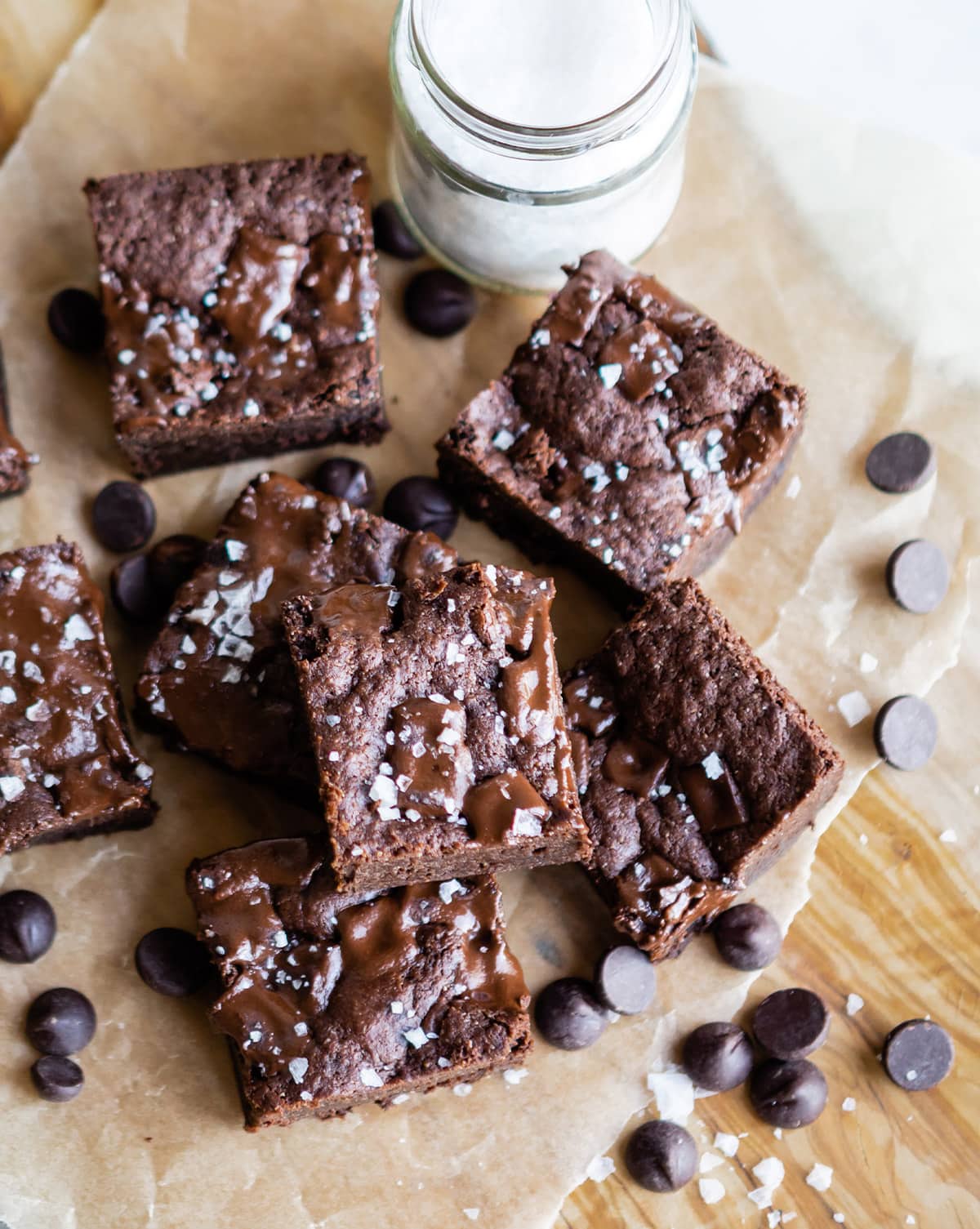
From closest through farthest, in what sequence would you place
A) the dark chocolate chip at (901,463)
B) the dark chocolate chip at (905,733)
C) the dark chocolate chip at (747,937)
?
1. the dark chocolate chip at (747,937)
2. the dark chocolate chip at (905,733)
3. the dark chocolate chip at (901,463)

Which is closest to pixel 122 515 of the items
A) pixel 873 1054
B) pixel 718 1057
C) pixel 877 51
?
pixel 718 1057

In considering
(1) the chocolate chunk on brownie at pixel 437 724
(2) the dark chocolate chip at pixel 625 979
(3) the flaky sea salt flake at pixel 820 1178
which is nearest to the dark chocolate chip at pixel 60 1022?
(1) the chocolate chunk on brownie at pixel 437 724

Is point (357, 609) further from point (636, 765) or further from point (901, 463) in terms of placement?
point (901, 463)

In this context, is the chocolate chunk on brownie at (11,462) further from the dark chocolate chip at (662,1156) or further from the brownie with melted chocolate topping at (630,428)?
the dark chocolate chip at (662,1156)

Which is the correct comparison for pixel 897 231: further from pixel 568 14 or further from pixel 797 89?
pixel 568 14

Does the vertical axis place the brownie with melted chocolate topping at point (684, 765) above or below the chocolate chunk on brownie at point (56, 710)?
above

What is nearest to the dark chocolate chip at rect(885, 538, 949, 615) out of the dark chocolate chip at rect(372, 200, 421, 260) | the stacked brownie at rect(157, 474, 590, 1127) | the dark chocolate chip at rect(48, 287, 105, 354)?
the stacked brownie at rect(157, 474, 590, 1127)
